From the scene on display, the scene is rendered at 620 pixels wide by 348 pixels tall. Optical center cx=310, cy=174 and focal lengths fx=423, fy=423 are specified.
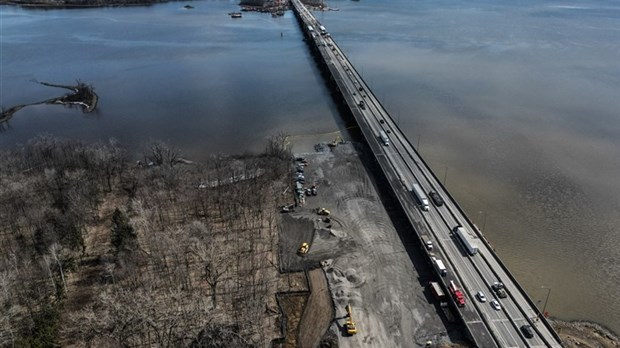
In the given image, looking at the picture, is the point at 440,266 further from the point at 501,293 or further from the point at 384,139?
the point at 384,139

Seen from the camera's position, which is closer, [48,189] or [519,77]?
[48,189]

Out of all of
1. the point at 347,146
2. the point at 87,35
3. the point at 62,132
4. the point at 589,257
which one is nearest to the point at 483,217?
the point at 589,257

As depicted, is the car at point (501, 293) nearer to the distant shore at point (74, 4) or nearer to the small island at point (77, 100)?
the small island at point (77, 100)

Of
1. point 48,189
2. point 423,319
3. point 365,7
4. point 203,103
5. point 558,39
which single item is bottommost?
point 423,319

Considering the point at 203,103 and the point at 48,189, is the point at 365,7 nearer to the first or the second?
the point at 203,103

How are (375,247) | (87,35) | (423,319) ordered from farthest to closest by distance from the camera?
(87,35) < (375,247) < (423,319)

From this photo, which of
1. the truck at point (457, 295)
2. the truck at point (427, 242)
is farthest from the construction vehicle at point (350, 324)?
the truck at point (427, 242)

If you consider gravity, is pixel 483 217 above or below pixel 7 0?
below
